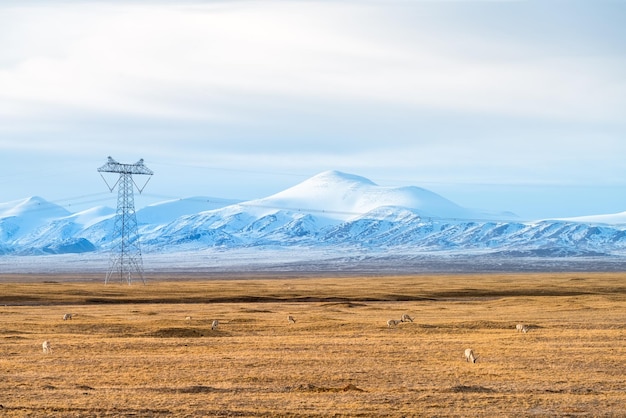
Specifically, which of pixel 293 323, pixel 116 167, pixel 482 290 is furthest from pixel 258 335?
pixel 482 290

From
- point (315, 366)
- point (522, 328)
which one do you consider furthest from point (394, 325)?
point (315, 366)

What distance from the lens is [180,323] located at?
56188 millimetres

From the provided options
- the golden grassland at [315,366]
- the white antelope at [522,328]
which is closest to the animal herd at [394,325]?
the white antelope at [522,328]

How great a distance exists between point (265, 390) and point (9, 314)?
43.8 meters

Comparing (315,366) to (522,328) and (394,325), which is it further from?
(394,325)

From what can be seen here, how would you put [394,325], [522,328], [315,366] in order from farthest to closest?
[394,325] < [522,328] < [315,366]

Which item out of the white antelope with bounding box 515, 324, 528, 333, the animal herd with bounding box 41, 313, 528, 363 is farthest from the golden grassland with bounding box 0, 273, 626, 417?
the white antelope with bounding box 515, 324, 528, 333

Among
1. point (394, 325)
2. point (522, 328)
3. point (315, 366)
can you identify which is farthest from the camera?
point (394, 325)

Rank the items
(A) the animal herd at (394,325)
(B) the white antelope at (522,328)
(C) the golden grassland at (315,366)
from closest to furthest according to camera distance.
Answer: (C) the golden grassland at (315,366) → (A) the animal herd at (394,325) → (B) the white antelope at (522,328)

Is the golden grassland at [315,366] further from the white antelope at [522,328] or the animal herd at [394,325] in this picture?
the white antelope at [522,328]

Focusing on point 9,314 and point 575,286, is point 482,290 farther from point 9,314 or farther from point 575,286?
point 9,314

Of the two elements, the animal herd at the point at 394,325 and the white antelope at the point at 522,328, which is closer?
the animal herd at the point at 394,325

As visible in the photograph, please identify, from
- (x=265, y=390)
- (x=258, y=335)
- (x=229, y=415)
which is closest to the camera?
(x=229, y=415)

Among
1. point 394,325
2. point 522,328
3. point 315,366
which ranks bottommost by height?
point 522,328
